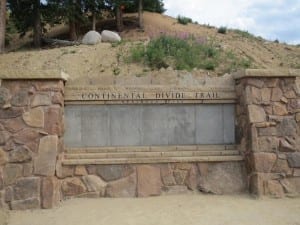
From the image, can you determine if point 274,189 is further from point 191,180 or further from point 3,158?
point 3,158

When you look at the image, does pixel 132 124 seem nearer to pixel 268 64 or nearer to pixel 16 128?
pixel 16 128

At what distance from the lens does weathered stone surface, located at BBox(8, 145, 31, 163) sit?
236 inches

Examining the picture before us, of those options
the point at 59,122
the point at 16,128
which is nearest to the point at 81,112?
the point at 59,122

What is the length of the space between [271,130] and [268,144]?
217mm

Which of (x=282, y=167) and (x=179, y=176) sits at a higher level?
(x=282, y=167)

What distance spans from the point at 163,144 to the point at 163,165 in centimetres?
39

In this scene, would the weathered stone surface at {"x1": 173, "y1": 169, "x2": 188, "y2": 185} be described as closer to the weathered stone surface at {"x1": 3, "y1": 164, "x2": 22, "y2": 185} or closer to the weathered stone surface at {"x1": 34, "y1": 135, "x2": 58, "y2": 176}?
the weathered stone surface at {"x1": 34, "y1": 135, "x2": 58, "y2": 176}

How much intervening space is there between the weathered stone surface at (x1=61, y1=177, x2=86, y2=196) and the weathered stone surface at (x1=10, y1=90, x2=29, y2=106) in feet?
4.12

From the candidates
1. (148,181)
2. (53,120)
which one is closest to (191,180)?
(148,181)

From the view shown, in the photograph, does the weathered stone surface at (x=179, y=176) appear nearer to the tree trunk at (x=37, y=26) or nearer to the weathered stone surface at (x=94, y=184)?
the weathered stone surface at (x=94, y=184)

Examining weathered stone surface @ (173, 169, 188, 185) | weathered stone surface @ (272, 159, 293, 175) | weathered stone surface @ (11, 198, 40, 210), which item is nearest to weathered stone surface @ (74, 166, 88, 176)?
weathered stone surface @ (11, 198, 40, 210)

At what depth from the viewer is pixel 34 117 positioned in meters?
6.08

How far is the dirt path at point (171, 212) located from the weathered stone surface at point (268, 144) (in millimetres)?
736

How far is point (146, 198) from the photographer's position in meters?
6.22
